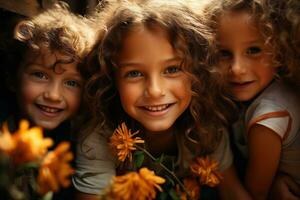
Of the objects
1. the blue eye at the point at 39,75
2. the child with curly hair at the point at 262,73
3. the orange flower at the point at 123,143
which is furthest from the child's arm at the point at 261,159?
the blue eye at the point at 39,75

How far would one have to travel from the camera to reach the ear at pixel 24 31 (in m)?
1.67

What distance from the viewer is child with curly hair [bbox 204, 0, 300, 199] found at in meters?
1.61

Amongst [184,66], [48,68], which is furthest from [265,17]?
[48,68]

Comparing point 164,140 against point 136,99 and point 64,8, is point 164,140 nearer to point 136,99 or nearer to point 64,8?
point 136,99

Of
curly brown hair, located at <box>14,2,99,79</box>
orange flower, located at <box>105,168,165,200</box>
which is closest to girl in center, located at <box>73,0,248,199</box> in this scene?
curly brown hair, located at <box>14,2,99,79</box>

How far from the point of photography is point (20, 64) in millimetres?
1731

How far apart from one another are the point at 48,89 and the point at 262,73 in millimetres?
789

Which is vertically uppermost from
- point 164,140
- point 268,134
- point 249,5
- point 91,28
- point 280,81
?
point 249,5

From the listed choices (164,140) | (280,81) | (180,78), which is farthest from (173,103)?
(280,81)

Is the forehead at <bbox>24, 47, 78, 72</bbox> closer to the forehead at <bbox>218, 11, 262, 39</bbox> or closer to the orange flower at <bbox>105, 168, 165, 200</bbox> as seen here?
the forehead at <bbox>218, 11, 262, 39</bbox>

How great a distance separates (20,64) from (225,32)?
31.1 inches

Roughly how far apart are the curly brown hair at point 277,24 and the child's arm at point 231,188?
1.47ft

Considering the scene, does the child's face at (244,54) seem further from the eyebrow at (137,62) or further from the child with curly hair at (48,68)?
the child with curly hair at (48,68)

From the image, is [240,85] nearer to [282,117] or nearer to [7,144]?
[282,117]
